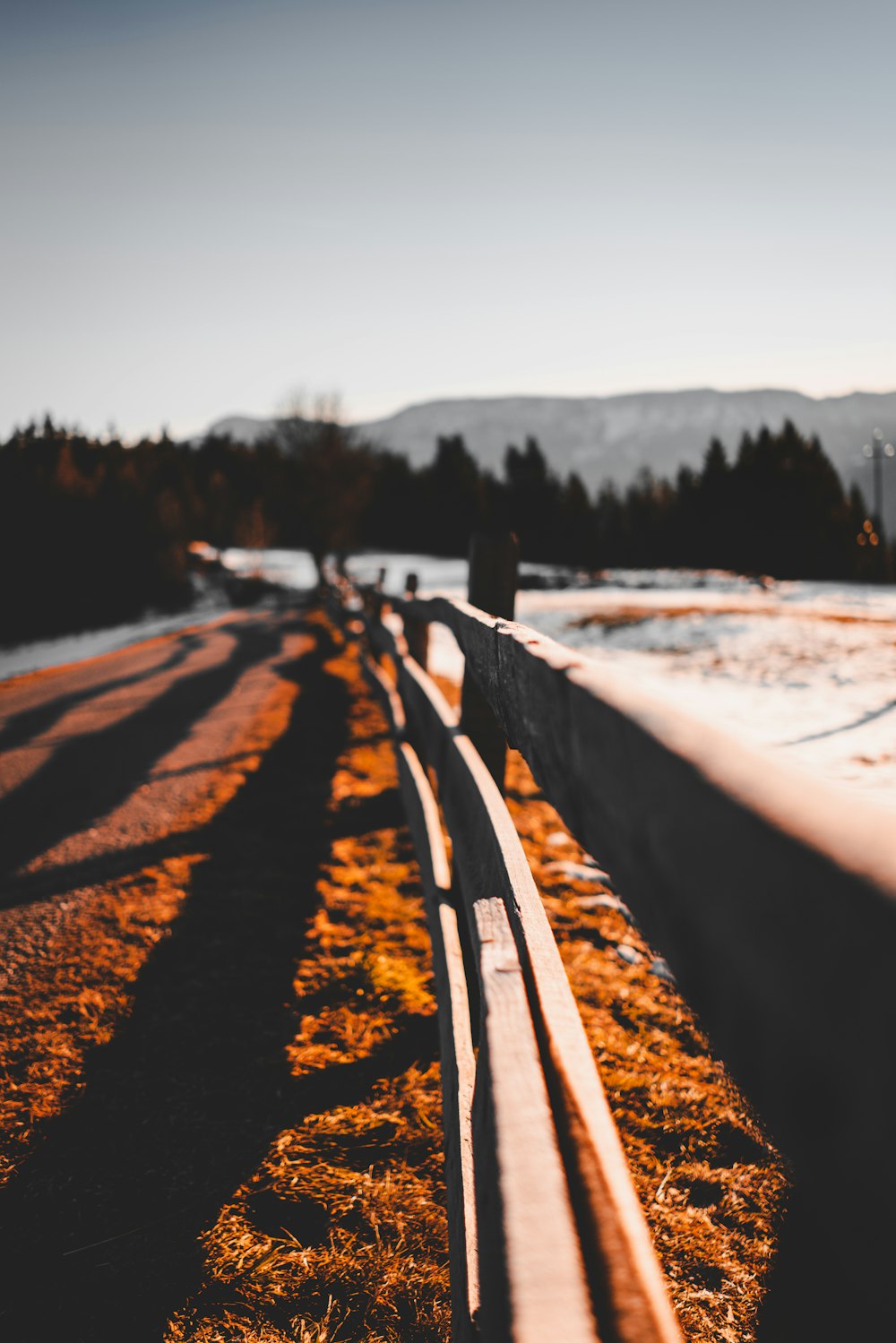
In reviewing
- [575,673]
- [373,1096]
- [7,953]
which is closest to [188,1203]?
[373,1096]

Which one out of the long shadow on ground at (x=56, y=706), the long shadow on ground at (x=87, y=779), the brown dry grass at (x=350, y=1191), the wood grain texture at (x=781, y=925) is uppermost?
the wood grain texture at (x=781, y=925)

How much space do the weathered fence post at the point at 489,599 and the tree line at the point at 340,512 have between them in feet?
87.5

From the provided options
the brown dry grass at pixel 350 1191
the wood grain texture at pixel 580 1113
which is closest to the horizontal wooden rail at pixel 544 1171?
the wood grain texture at pixel 580 1113

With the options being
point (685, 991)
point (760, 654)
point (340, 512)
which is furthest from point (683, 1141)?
point (340, 512)

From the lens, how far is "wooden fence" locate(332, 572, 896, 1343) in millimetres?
405

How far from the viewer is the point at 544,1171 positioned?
74 cm

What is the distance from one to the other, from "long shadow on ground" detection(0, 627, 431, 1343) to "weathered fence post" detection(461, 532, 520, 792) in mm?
1031

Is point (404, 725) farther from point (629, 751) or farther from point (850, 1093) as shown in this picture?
point (850, 1093)

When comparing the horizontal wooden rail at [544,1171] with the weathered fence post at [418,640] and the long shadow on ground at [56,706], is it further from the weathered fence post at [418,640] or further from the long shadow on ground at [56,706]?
the long shadow on ground at [56,706]

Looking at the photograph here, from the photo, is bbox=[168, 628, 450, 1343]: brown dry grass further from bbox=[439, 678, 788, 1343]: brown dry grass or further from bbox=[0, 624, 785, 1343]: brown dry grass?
bbox=[439, 678, 788, 1343]: brown dry grass

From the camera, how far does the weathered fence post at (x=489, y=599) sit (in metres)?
2.61

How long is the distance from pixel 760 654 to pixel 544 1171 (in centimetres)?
1204

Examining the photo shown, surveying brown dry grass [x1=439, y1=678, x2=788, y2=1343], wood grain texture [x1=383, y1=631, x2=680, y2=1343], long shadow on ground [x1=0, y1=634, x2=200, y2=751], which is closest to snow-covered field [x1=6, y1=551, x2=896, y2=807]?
wood grain texture [x1=383, y1=631, x2=680, y2=1343]

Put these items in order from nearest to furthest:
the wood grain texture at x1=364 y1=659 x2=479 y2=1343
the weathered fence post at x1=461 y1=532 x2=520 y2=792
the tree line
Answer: the wood grain texture at x1=364 y1=659 x2=479 y2=1343
the weathered fence post at x1=461 y1=532 x2=520 y2=792
the tree line
